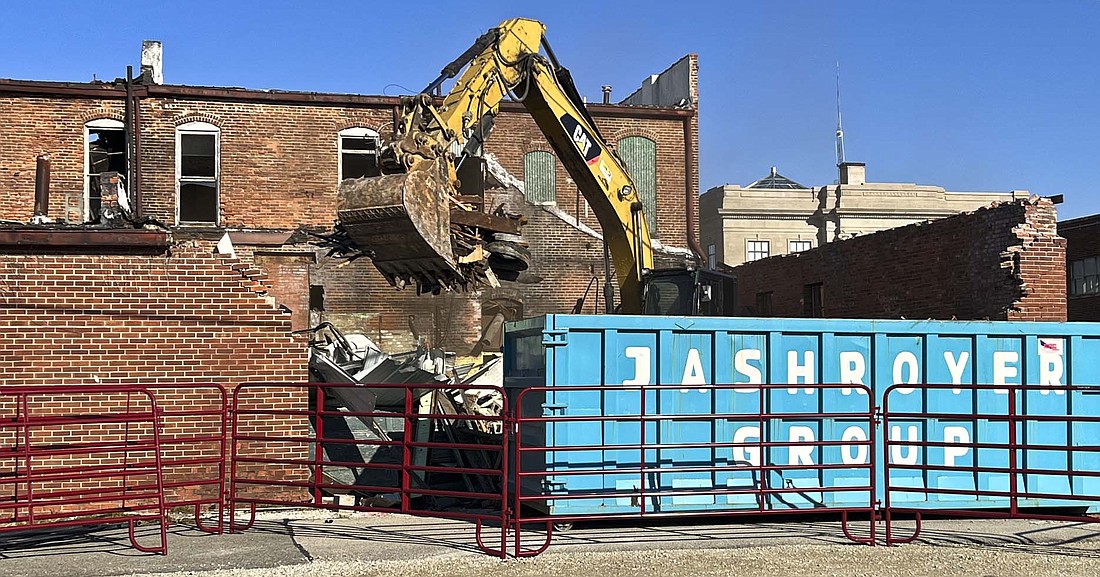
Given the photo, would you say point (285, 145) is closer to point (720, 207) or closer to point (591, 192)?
point (591, 192)

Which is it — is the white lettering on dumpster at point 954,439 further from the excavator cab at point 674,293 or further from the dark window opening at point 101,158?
the dark window opening at point 101,158

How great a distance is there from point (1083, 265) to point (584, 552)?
33.2 m

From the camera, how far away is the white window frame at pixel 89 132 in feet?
80.1

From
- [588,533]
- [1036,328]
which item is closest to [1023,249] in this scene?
[1036,328]

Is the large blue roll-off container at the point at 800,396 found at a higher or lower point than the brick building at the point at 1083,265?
lower

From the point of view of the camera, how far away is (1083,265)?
3675cm

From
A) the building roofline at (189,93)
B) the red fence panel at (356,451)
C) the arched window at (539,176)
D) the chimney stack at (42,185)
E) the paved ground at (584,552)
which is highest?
the building roofline at (189,93)

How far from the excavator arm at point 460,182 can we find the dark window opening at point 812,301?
10.5m

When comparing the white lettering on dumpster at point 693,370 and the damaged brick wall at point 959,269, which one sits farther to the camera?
the damaged brick wall at point 959,269

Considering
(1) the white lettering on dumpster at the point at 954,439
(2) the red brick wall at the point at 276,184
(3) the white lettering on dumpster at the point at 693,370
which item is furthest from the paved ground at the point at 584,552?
(2) the red brick wall at the point at 276,184

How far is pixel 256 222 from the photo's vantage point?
24.8m

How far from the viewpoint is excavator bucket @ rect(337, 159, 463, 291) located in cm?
1005

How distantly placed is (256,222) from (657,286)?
13.3 metres

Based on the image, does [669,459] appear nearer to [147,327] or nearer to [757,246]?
[147,327]
